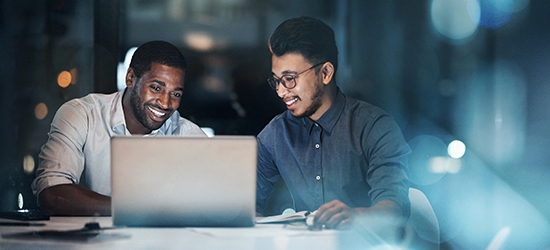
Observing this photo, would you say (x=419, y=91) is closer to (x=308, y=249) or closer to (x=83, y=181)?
(x=83, y=181)

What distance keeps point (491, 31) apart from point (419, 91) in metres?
0.78

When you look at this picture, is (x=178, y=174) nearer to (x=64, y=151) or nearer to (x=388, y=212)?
(x=388, y=212)

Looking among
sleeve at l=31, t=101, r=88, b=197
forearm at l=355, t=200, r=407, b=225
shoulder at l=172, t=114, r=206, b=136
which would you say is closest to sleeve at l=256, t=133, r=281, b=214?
shoulder at l=172, t=114, r=206, b=136

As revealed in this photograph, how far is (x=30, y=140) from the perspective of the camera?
3.24 metres

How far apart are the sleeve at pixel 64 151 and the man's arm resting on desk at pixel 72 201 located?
0.08m

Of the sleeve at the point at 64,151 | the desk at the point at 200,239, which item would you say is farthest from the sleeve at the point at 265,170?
the desk at the point at 200,239

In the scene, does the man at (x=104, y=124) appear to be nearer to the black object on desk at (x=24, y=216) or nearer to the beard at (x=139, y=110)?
the beard at (x=139, y=110)

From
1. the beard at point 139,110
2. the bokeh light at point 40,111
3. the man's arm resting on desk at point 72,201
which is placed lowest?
the man's arm resting on desk at point 72,201

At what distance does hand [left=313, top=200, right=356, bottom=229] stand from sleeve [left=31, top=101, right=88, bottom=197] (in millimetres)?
1131

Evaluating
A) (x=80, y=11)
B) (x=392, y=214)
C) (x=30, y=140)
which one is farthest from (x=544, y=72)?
(x=30, y=140)

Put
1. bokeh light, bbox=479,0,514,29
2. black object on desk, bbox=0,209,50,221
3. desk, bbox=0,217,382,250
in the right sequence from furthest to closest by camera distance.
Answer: bokeh light, bbox=479,0,514,29, black object on desk, bbox=0,209,50,221, desk, bbox=0,217,382,250

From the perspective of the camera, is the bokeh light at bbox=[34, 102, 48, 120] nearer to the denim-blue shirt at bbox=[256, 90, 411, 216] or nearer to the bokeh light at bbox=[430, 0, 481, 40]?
the denim-blue shirt at bbox=[256, 90, 411, 216]

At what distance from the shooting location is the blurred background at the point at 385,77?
3.04m

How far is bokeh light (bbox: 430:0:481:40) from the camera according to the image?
3552 millimetres
